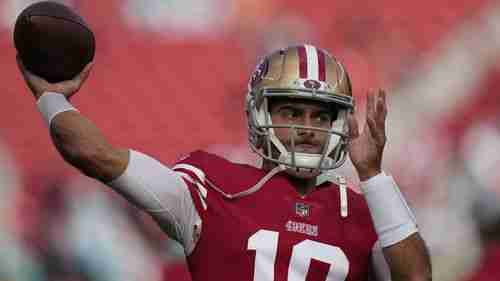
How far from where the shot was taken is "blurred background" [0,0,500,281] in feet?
10.9

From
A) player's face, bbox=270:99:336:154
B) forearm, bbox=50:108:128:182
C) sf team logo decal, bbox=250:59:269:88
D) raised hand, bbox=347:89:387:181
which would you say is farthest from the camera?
sf team logo decal, bbox=250:59:269:88

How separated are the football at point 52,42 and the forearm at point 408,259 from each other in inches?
26.0

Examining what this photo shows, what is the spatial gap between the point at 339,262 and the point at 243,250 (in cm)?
19

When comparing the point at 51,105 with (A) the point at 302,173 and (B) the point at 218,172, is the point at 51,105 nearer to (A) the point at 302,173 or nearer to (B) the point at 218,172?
(B) the point at 218,172

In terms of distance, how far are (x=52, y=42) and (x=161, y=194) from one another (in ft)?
1.06

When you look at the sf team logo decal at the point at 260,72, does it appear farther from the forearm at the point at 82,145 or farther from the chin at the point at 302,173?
the forearm at the point at 82,145

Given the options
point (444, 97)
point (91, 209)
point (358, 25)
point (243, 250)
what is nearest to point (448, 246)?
point (444, 97)

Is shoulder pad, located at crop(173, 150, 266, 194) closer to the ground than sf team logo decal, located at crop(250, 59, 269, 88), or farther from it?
closer to the ground

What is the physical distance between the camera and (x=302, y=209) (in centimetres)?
223

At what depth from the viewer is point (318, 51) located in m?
2.41

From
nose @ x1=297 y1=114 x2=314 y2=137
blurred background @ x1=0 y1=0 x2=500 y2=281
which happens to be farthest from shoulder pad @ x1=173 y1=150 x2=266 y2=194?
blurred background @ x1=0 y1=0 x2=500 y2=281

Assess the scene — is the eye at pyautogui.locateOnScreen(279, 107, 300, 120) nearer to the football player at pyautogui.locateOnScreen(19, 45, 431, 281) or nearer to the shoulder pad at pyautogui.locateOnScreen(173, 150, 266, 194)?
the football player at pyautogui.locateOnScreen(19, 45, 431, 281)

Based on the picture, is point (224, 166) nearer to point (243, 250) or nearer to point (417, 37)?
point (243, 250)

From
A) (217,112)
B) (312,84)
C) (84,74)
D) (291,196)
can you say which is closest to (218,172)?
(291,196)
